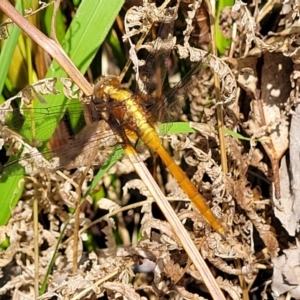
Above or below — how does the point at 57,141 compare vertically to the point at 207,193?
above

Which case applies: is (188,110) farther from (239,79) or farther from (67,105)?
(67,105)

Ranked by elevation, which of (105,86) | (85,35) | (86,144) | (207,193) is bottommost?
(207,193)

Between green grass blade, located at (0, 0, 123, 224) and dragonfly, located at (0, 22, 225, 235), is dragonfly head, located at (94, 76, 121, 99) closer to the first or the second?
dragonfly, located at (0, 22, 225, 235)

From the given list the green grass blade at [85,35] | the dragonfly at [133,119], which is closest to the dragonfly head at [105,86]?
the dragonfly at [133,119]

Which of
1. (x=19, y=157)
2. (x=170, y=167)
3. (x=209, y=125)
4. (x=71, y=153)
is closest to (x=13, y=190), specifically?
(x=19, y=157)

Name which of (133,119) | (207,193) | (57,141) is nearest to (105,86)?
(133,119)

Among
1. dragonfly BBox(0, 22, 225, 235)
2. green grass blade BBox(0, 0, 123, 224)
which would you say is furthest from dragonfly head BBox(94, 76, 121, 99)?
green grass blade BBox(0, 0, 123, 224)

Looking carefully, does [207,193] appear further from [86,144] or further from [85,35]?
[85,35]
